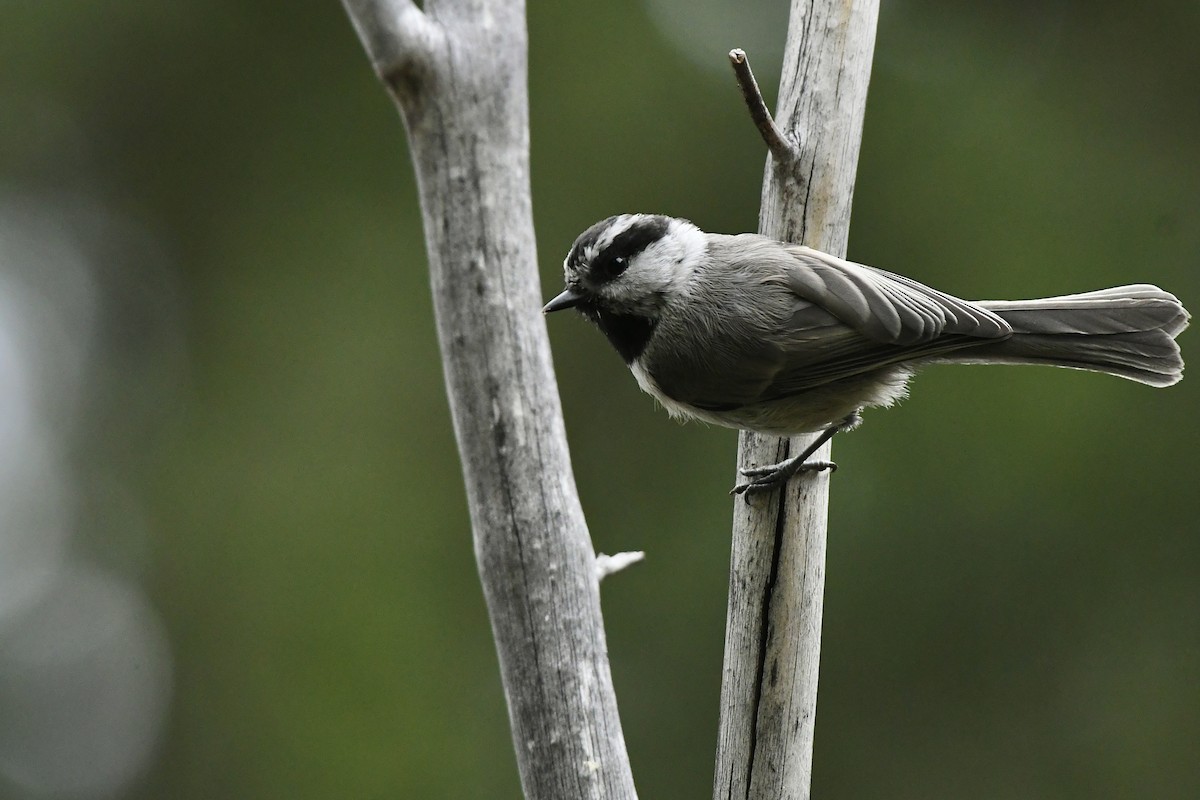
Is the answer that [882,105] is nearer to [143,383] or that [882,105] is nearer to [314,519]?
[314,519]

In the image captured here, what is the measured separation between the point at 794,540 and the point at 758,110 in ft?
3.68

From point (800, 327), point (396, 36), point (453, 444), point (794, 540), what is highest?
point (396, 36)

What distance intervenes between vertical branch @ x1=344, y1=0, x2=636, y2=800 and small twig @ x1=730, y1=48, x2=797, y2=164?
2.48ft

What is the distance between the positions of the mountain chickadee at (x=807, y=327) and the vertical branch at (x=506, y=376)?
912 millimetres

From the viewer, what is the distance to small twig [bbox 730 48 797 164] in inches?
102

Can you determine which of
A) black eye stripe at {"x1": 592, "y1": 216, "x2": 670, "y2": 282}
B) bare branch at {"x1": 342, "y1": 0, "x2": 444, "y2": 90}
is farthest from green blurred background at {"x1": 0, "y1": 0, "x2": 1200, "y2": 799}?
bare branch at {"x1": 342, "y1": 0, "x2": 444, "y2": 90}

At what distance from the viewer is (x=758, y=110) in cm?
264

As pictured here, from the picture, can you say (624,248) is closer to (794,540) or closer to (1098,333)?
(794,540)

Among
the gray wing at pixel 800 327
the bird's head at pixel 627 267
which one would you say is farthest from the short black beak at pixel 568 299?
the gray wing at pixel 800 327

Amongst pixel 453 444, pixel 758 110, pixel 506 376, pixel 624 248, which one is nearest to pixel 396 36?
pixel 506 376

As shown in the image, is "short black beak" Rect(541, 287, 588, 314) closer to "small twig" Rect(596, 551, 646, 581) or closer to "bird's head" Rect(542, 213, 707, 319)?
"bird's head" Rect(542, 213, 707, 319)

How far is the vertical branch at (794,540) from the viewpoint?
9.12 ft

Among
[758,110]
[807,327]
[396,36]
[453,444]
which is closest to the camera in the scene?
[396,36]

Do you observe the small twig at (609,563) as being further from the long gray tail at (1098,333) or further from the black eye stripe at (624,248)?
the long gray tail at (1098,333)
